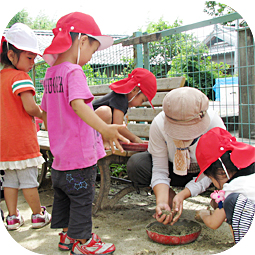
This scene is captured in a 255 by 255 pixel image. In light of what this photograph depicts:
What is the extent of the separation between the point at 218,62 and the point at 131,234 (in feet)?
6.46

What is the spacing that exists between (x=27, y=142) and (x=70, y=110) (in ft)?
2.42

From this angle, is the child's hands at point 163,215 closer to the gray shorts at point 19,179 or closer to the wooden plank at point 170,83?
the gray shorts at point 19,179

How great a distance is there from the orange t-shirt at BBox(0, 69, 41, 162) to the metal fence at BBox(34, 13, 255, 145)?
1.64 meters

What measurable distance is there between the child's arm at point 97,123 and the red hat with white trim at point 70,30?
373 millimetres

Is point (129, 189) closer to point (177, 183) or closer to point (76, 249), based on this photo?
point (177, 183)

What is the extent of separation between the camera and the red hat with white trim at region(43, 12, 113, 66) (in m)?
1.71

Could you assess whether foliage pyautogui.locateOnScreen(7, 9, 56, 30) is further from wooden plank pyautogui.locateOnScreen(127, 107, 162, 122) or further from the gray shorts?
the gray shorts

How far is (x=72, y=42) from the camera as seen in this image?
5.86 feet

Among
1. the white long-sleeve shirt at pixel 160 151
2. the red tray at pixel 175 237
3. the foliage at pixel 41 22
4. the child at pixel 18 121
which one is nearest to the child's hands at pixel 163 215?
the red tray at pixel 175 237

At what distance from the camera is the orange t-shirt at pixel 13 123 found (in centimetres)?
223

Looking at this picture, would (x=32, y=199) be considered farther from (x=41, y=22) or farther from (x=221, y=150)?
(x=41, y=22)

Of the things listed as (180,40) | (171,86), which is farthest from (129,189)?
(180,40)

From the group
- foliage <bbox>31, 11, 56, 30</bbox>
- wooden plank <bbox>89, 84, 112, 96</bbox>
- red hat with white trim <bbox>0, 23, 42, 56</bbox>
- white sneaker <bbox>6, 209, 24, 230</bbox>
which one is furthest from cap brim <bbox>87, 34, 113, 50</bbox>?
foliage <bbox>31, 11, 56, 30</bbox>

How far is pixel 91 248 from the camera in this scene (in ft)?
5.75
